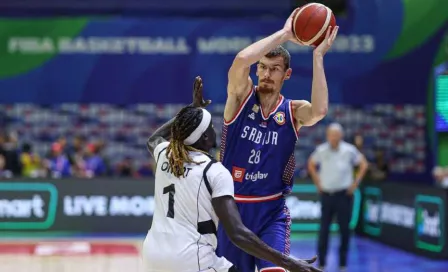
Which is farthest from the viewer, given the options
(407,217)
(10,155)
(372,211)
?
(10,155)

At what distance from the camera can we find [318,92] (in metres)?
6.73

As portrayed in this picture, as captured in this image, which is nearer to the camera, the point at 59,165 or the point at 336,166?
the point at 336,166

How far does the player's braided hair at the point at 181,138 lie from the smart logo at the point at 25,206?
12.3m

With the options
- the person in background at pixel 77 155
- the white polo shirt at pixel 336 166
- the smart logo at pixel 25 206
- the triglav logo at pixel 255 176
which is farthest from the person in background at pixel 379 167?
the triglav logo at pixel 255 176

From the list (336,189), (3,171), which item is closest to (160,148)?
(336,189)

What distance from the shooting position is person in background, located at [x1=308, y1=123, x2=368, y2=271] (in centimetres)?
1344

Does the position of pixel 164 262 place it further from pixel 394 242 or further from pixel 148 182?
pixel 148 182

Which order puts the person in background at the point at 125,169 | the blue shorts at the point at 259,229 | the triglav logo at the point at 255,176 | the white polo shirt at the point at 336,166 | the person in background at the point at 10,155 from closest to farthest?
the blue shorts at the point at 259,229, the triglav logo at the point at 255,176, the white polo shirt at the point at 336,166, the person in background at the point at 10,155, the person in background at the point at 125,169

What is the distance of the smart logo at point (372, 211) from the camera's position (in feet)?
54.9

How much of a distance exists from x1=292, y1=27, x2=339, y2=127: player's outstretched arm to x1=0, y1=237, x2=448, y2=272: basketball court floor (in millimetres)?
5500

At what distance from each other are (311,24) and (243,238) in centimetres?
196

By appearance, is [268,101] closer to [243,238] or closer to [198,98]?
[198,98]

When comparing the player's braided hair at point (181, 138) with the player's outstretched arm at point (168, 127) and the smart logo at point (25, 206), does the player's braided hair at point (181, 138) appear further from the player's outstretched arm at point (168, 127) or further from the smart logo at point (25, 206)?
the smart logo at point (25, 206)

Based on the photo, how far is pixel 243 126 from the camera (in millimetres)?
7035
